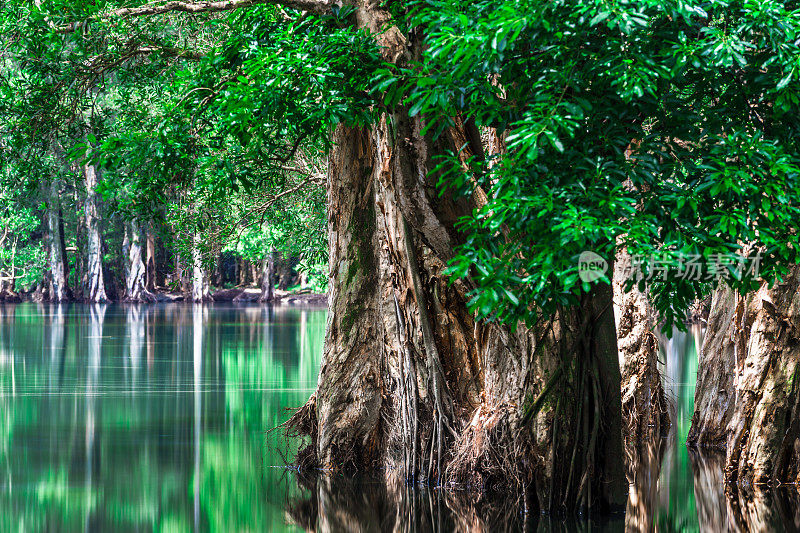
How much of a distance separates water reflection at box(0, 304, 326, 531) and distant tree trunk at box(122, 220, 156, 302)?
68.0 ft

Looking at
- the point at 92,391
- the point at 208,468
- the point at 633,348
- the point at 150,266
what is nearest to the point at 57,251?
the point at 150,266

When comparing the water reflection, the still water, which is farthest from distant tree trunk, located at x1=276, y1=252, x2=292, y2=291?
the still water

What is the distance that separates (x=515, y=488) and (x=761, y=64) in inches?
170

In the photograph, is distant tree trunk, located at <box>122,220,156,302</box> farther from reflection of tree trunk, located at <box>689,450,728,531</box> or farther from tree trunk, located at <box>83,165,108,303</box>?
reflection of tree trunk, located at <box>689,450,728,531</box>

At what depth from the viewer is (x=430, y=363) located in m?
10.4

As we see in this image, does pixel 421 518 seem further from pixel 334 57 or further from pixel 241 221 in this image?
pixel 241 221

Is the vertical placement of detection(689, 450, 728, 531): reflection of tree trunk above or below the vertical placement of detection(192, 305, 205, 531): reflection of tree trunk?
below

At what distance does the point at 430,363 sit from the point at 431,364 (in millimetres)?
14

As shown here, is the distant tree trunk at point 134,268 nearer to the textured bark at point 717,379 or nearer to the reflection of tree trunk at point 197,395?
the reflection of tree trunk at point 197,395

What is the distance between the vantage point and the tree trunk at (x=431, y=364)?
914 centimetres

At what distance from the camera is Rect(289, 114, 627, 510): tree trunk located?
9.14 m

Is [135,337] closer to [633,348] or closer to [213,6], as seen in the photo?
[633,348]

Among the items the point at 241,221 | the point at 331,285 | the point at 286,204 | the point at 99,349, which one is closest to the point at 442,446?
the point at 331,285

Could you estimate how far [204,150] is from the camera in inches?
416
